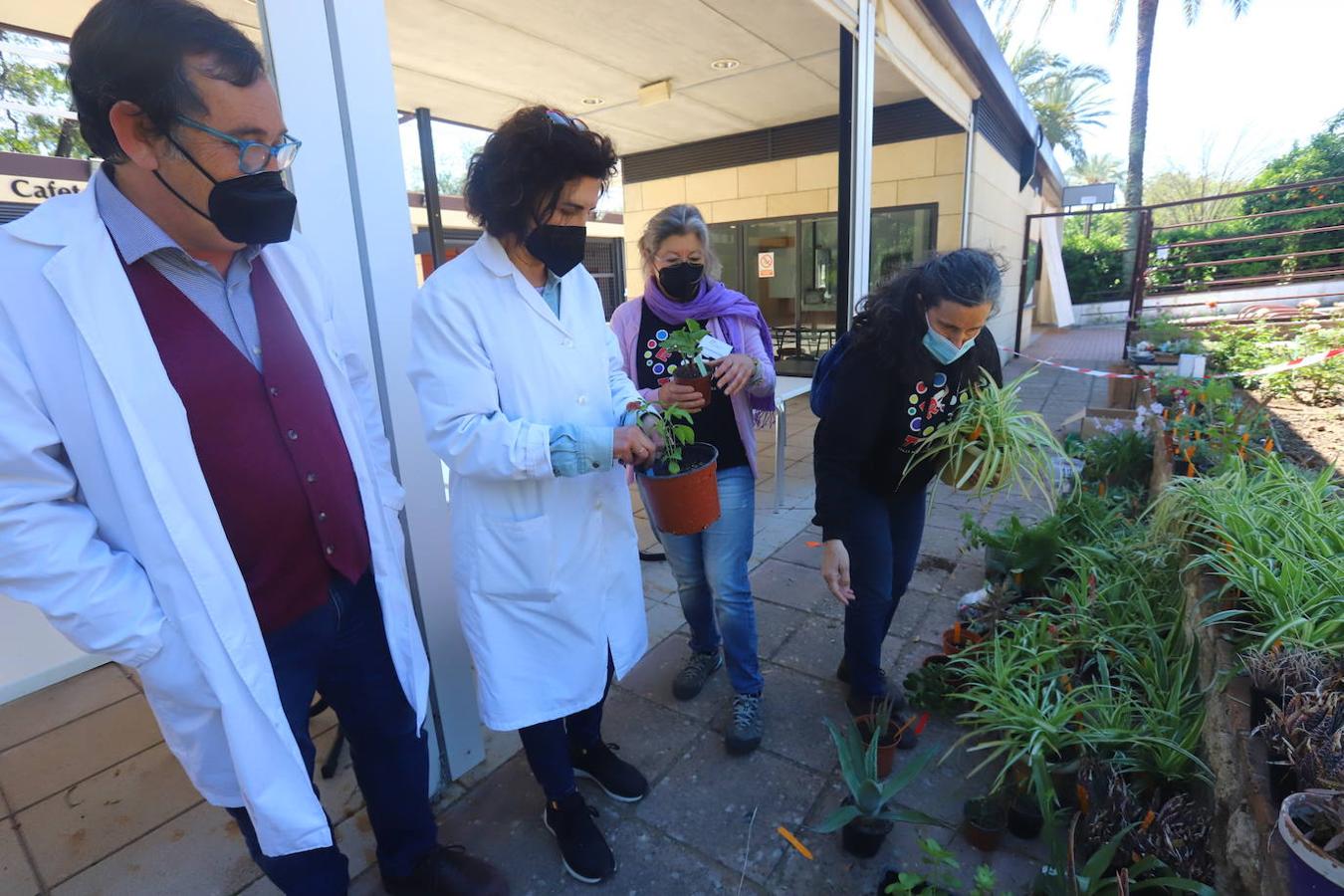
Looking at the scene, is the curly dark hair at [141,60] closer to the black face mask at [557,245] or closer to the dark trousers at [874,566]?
the black face mask at [557,245]

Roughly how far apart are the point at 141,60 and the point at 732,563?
183cm

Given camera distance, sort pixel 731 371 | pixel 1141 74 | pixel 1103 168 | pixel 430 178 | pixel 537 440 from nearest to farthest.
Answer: pixel 537 440
pixel 731 371
pixel 430 178
pixel 1141 74
pixel 1103 168

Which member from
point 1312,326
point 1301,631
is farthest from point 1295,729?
point 1312,326

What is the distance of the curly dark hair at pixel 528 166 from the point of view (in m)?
→ 1.49

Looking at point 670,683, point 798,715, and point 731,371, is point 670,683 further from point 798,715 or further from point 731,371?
point 731,371

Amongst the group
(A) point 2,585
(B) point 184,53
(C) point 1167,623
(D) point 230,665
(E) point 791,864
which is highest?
(B) point 184,53

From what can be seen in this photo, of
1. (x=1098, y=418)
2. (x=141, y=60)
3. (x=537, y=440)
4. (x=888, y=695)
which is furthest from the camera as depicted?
(x=1098, y=418)

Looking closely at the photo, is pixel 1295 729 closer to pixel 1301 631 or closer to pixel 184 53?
pixel 1301 631

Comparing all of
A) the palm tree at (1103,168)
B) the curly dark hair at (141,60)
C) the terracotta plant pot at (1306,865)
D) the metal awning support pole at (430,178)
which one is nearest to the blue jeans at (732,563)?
the terracotta plant pot at (1306,865)

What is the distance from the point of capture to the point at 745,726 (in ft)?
7.18

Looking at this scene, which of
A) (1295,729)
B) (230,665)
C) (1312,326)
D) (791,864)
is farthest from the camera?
(1312,326)

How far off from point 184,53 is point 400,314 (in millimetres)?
789

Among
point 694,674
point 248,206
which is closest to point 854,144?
point 694,674

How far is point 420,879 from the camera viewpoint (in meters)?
1.65
